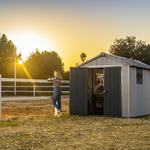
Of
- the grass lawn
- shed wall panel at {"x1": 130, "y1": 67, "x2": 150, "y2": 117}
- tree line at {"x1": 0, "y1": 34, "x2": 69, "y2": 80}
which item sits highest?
tree line at {"x1": 0, "y1": 34, "x2": 69, "y2": 80}

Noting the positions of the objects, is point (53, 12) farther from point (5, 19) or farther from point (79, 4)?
point (5, 19)

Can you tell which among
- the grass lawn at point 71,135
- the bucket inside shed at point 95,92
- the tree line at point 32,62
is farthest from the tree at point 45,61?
the grass lawn at point 71,135

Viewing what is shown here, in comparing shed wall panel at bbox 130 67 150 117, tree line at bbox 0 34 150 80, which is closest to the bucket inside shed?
shed wall panel at bbox 130 67 150 117

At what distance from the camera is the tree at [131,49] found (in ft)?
124

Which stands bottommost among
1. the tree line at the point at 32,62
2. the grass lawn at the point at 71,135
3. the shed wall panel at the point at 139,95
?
the grass lawn at the point at 71,135

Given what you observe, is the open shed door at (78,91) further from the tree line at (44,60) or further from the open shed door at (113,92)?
the tree line at (44,60)

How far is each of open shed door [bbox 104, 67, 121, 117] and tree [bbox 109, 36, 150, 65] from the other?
28607 millimetres

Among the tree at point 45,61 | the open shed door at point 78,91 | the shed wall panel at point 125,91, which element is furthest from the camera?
the tree at point 45,61

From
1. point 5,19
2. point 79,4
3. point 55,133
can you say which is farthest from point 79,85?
point 5,19

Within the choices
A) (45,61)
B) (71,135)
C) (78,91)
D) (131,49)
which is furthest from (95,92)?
(45,61)

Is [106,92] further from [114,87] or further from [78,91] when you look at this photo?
[78,91]

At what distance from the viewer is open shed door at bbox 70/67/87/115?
1015 cm

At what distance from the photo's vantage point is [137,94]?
34.4 feet

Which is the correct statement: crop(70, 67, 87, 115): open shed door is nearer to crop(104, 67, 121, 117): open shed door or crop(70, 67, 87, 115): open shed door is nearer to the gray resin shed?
the gray resin shed
